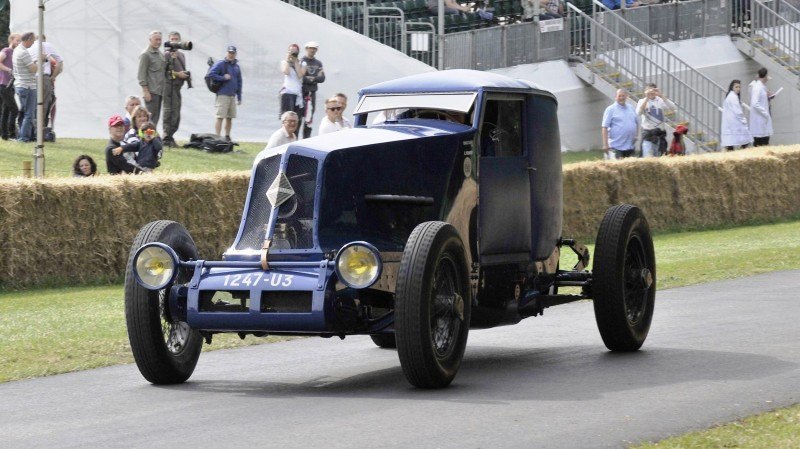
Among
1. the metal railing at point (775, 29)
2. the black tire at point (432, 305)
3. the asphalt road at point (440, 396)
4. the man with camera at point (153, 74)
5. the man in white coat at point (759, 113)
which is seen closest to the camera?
the asphalt road at point (440, 396)

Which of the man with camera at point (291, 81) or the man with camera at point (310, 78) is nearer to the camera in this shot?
the man with camera at point (291, 81)

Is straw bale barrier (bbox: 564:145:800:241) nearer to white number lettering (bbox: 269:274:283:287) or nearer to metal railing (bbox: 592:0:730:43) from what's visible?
metal railing (bbox: 592:0:730:43)

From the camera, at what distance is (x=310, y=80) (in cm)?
2619

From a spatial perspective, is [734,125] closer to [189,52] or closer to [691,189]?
[691,189]

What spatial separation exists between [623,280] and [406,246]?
2.42 m

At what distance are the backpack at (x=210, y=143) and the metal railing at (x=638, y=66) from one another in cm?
1018

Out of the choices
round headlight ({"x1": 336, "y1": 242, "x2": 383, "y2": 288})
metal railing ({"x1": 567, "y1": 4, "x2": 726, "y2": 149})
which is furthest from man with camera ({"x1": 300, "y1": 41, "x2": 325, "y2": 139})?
round headlight ({"x1": 336, "y1": 242, "x2": 383, "y2": 288})

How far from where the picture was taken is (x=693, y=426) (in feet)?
24.4

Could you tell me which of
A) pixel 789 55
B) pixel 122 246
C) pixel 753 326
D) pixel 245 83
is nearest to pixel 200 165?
pixel 245 83

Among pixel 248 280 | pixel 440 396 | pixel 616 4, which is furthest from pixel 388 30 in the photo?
pixel 440 396

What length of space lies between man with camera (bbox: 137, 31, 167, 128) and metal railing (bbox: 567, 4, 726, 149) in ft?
37.3

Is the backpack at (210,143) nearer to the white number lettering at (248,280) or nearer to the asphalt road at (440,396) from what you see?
the asphalt road at (440,396)

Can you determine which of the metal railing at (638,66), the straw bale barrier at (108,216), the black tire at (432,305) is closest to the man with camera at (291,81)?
the straw bale barrier at (108,216)

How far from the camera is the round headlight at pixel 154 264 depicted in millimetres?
8867
